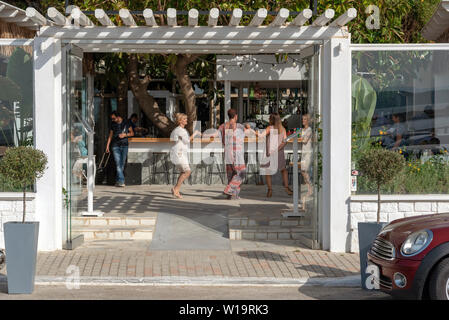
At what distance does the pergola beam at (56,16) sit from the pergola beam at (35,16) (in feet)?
0.55

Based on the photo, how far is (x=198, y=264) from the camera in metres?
9.84

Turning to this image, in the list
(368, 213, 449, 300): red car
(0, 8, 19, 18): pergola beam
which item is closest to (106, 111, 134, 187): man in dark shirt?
(0, 8, 19, 18): pergola beam

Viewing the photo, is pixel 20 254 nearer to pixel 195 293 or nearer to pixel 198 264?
pixel 195 293

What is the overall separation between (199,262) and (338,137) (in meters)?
2.78

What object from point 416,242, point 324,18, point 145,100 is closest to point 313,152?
point 324,18

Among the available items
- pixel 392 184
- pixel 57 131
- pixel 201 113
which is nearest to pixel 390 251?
pixel 392 184

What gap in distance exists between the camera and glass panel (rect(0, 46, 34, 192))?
10.8 metres

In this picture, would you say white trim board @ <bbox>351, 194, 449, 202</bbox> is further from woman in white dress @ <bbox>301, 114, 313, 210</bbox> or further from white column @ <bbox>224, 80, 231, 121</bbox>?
white column @ <bbox>224, 80, 231, 121</bbox>

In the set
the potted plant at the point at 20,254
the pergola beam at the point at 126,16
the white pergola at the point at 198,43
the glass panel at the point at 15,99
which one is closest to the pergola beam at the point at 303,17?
the white pergola at the point at 198,43

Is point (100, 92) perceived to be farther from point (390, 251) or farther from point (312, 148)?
point (390, 251)

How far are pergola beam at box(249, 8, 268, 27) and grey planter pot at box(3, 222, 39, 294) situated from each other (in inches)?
161

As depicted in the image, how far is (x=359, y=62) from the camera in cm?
1081
